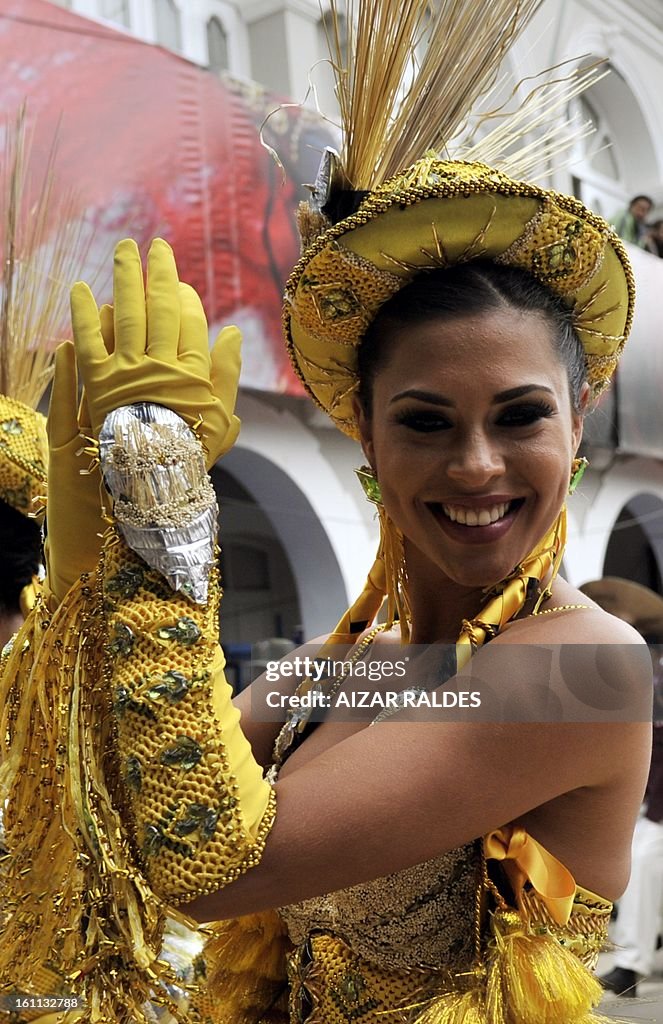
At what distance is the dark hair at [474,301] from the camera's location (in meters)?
1.32

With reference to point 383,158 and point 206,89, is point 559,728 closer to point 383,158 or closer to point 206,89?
point 383,158

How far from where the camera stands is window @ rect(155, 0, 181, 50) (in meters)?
6.23

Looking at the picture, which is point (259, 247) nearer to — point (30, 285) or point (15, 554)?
point (30, 285)

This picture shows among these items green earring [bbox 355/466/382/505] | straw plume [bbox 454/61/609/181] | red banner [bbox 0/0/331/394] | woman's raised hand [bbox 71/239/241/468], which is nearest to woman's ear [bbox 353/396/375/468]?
green earring [bbox 355/466/382/505]

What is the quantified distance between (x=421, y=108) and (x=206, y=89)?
4.37 meters

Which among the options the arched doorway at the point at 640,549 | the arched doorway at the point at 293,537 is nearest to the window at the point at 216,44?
the arched doorway at the point at 293,537

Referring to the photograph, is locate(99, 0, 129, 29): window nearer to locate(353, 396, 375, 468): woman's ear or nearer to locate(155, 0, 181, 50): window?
locate(155, 0, 181, 50): window

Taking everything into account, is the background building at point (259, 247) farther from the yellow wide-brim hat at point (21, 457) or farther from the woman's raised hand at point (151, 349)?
the woman's raised hand at point (151, 349)

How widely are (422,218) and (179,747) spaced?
26.0 inches

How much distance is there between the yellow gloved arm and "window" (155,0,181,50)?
5518mm

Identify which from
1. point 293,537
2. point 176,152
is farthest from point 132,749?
point 293,537

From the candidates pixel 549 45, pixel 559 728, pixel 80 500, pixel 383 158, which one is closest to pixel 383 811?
pixel 559 728

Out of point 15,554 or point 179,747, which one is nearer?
point 179,747

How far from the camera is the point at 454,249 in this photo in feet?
4.33
